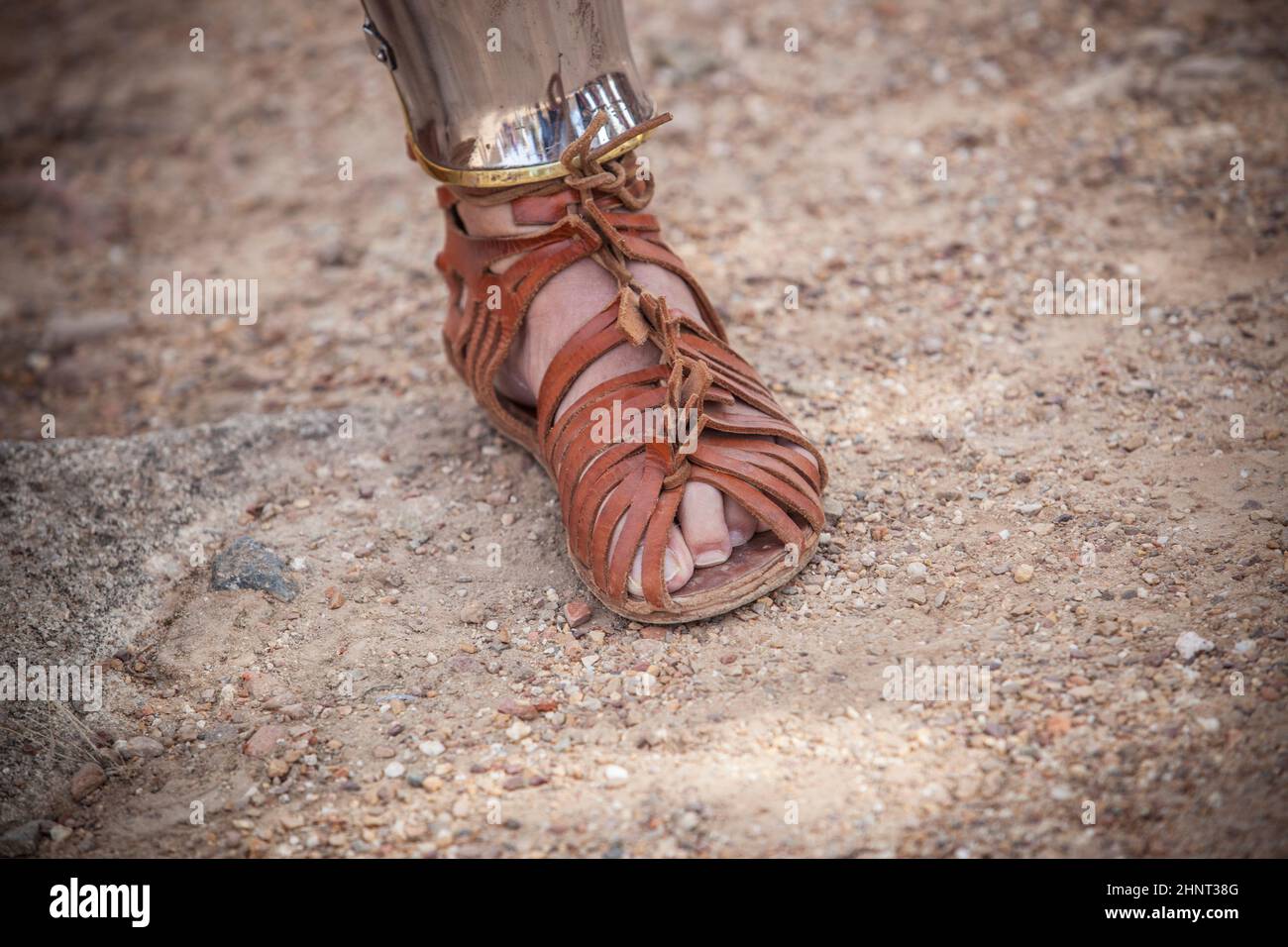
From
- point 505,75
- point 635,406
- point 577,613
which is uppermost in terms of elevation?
point 505,75

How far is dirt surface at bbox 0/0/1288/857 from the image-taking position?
1283 millimetres

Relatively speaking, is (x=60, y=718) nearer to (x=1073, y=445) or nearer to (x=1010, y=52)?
(x=1073, y=445)

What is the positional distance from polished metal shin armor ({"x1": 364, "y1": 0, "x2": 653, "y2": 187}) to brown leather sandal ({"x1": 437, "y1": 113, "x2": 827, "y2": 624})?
4 centimetres

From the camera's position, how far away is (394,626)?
1.59 m

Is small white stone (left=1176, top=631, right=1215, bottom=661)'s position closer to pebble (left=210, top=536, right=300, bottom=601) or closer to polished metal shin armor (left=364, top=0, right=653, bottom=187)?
polished metal shin armor (left=364, top=0, right=653, bottom=187)

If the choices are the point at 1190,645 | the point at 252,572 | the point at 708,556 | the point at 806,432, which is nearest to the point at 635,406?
the point at 708,556

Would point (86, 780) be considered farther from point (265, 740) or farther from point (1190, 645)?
point (1190, 645)

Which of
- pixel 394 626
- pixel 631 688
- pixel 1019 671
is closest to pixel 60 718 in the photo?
pixel 394 626

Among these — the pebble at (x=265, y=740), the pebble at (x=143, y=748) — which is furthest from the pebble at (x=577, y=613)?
the pebble at (x=143, y=748)

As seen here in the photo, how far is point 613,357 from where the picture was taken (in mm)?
1601

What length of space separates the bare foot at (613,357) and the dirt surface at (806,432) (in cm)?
11

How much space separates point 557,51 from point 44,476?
1117 mm

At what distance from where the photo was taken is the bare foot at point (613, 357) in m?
1.48

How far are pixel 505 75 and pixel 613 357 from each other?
430 mm
